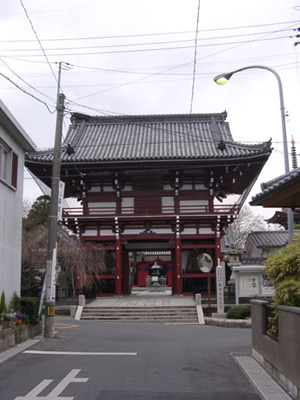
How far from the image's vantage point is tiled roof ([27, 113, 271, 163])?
25609 mm

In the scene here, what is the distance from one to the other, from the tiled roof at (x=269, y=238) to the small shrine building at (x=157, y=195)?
306cm

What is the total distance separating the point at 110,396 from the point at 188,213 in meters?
19.6

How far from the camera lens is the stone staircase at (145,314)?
2091 centimetres

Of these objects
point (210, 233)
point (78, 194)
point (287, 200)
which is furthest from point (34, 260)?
point (287, 200)

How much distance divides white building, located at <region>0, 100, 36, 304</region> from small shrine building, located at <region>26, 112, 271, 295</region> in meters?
11.8

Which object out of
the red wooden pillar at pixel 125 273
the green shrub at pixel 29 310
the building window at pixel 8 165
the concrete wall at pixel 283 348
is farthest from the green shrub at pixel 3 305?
the red wooden pillar at pixel 125 273

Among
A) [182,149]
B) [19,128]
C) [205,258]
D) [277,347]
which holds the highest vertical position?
[182,149]

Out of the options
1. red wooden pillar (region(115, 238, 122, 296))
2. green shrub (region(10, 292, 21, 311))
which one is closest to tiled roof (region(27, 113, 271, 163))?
red wooden pillar (region(115, 238, 122, 296))

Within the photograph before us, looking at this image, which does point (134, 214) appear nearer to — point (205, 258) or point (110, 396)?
point (205, 258)

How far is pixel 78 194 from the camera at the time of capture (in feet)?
92.6

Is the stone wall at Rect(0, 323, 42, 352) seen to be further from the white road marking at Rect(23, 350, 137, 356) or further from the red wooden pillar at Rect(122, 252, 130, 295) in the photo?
the red wooden pillar at Rect(122, 252, 130, 295)

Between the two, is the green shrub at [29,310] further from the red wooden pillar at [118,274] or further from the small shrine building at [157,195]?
the red wooden pillar at [118,274]

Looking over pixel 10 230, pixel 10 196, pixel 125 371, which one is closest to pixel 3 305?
pixel 10 230

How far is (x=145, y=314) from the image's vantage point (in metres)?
21.4
